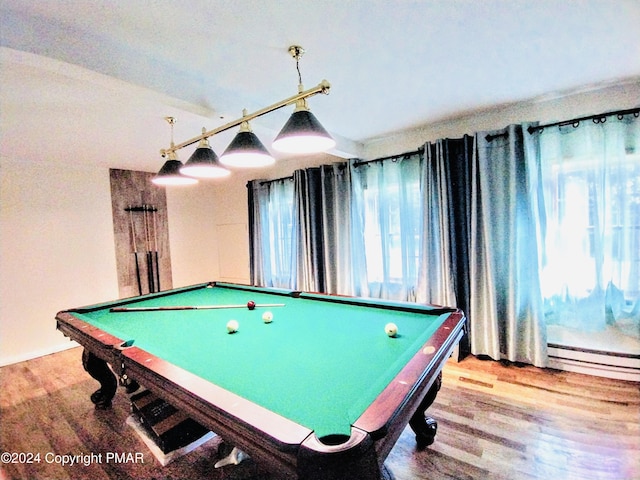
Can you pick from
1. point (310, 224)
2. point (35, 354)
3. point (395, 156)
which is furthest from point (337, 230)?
point (35, 354)

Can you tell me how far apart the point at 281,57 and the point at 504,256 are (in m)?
2.38

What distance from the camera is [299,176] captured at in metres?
3.85

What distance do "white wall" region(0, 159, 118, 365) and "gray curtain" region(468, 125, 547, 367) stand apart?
→ 4.49 meters

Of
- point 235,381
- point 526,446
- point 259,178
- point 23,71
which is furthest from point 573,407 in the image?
point 259,178

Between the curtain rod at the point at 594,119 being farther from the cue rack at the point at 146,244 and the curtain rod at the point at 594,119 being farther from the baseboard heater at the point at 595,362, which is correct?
the cue rack at the point at 146,244

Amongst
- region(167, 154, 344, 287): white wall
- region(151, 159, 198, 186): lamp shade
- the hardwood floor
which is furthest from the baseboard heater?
region(167, 154, 344, 287): white wall

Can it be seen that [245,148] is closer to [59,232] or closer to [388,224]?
[388,224]

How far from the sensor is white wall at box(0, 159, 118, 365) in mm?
3271

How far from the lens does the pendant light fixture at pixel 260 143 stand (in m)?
1.40

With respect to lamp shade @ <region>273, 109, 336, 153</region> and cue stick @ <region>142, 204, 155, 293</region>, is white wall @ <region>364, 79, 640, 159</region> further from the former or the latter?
cue stick @ <region>142, 204, 155, 293</region>

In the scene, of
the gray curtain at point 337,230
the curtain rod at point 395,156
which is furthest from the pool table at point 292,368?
the curtain rod at point 395,156

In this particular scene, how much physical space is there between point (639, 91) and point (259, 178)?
407 cm

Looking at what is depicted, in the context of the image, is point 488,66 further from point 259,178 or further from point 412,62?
point 259,178

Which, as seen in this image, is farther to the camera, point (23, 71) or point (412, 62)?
point (412, 62)
